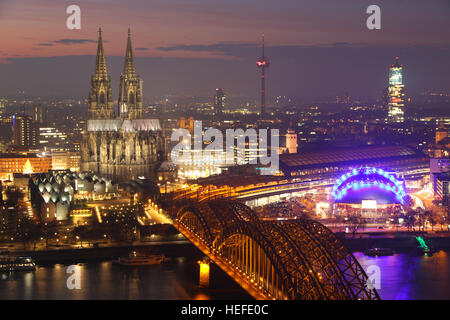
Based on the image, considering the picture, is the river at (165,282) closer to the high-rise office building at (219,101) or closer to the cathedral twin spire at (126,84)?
the cathedral twin spire at (126,84)

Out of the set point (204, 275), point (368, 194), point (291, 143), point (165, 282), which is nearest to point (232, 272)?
point (204, 275)

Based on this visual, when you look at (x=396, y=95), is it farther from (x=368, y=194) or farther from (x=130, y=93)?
(x=368, y=194)

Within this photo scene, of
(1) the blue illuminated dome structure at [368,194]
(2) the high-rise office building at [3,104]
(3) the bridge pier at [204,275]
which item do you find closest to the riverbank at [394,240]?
(1) the blue illuminated dome structure at [368,194]

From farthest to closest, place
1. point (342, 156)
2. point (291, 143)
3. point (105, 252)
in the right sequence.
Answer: point (291, 143), point (342, 156), point (105, 252)

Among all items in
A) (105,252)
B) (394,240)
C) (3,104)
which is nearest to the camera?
(105,252)

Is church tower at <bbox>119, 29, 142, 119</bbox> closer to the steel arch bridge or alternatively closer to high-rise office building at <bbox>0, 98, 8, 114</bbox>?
the steel arch bridge

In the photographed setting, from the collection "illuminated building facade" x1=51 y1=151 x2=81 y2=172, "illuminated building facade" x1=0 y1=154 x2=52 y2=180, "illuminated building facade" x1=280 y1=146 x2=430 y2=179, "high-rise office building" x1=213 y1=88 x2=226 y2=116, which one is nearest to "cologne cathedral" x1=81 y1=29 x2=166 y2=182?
"illuminated building facade" x1=0 y1=154 x2=52 y2=180
